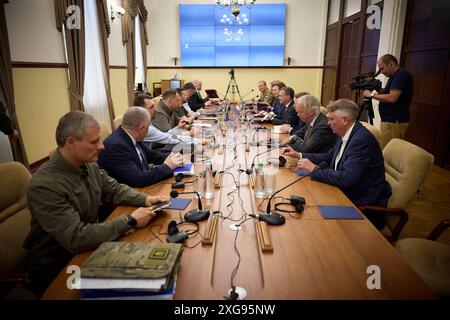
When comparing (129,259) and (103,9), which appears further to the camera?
(103,9)

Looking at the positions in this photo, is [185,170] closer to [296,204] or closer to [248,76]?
[296,204]

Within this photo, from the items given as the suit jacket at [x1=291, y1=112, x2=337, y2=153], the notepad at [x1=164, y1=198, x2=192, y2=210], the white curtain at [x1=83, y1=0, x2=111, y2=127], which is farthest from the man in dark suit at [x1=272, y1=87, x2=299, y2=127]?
the white curtain at [x1=83, y1=0, x2=111, y2=127]

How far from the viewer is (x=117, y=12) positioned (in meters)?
6.56

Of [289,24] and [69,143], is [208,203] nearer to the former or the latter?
[69,143]

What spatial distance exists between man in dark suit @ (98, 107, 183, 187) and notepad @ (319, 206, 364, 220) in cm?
108

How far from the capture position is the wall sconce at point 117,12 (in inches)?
248

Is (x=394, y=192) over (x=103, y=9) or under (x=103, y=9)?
under

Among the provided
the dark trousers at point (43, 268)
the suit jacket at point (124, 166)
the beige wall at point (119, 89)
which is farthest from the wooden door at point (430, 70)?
the beige wall at point (119, 89)

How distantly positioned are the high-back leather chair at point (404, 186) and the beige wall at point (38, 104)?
3554 mm

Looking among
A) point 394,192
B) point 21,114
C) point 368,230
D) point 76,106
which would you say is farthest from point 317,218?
point 76,106

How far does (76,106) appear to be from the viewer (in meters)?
4.61

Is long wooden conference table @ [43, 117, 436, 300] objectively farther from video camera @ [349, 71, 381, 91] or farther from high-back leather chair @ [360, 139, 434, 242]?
video camera @ [349, 71, 381, 91]

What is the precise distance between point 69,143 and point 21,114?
2.55 m

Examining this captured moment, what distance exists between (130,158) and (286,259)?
1.34 metres
